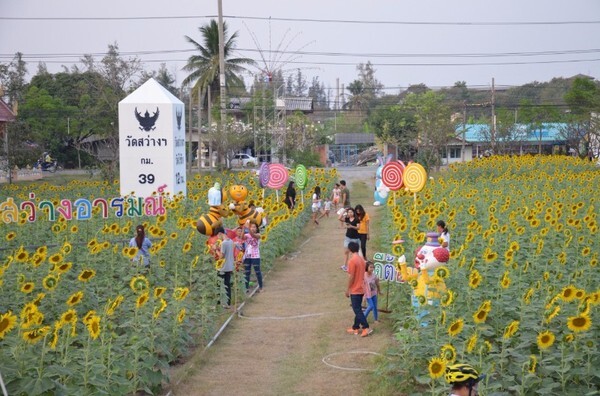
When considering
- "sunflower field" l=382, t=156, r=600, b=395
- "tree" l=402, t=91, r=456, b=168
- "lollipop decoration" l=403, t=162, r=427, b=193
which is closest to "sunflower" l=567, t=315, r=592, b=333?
"sunflower field" l=382, t=156, r=600, b=395

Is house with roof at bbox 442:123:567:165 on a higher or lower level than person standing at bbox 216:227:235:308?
higher

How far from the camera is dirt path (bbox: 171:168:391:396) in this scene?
9586 mm

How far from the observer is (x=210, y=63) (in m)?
51.7

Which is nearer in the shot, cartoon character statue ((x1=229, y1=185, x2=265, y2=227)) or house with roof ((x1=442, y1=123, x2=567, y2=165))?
cartoon character statue ((x1=229, y1=185, x2=265, y2=227))

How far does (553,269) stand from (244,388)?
15.6ft

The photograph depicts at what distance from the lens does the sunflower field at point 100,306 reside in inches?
296

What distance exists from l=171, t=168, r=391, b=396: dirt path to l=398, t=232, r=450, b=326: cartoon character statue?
94cm

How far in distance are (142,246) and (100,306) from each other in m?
2.49

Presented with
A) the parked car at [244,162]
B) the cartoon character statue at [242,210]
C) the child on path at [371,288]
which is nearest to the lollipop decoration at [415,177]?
the cartoon character statue at [242,210]

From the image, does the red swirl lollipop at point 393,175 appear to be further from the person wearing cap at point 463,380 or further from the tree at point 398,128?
the tree at point 398,128

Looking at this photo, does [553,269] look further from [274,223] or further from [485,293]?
[274,223]

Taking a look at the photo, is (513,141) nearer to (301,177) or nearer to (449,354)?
(301,177)

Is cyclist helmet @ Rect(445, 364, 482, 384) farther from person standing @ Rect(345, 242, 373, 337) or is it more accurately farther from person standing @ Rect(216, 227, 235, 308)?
person standing @ Rect(216, 227, 235, 308)

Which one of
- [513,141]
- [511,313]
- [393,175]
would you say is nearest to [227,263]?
[511,313]
